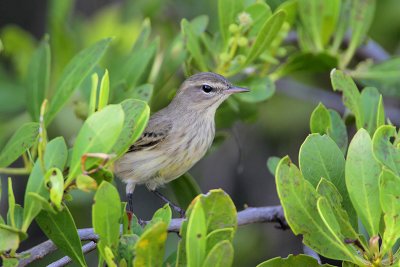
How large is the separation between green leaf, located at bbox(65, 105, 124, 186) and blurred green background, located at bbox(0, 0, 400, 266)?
1928 mm

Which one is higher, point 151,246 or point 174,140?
point 151,246

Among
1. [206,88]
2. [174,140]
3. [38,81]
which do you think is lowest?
[174,140]

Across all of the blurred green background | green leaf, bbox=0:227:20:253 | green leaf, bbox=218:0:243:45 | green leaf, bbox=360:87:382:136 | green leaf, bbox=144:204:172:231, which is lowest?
the blurred green background

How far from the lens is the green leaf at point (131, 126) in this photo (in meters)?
2.73

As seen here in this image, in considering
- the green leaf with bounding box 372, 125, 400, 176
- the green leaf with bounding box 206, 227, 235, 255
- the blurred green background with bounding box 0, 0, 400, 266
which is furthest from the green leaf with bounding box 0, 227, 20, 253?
the blurred green background with bounding box 0, 0, 400, 266

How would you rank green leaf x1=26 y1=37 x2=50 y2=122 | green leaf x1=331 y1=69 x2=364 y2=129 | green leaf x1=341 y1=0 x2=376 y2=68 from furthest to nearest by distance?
1. green leaf x1=341 y1=0 x2=376 y2=68
2. green leaf x1=26 y1=37 x2=50 y2=122
3. green leaf x1=331 y1=69 x2=364 y2=129

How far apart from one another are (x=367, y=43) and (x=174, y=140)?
4.69ft

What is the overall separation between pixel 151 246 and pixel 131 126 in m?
0.46

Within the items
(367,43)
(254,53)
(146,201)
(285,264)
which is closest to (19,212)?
(285,264)

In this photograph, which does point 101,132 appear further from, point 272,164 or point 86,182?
point 272,164

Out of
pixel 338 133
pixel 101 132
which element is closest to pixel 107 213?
pixel 101 132

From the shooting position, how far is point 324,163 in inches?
115

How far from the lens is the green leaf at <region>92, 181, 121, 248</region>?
257cm

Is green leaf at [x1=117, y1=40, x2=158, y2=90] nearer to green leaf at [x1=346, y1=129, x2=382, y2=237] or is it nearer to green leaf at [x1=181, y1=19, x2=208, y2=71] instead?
green leaf at [x1=181, y1=19, x2=208, y2=71]
